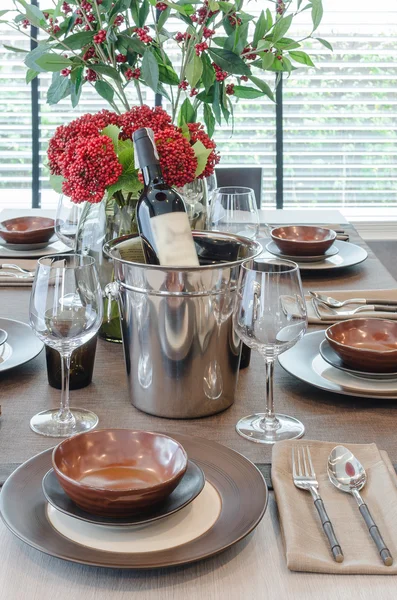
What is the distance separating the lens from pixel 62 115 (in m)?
4.10

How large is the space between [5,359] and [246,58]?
0.70 m

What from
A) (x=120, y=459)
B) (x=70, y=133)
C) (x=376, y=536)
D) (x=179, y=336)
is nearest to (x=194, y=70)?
(x=70, y=133)

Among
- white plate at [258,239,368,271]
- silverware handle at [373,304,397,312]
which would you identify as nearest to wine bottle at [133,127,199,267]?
silverware handle at [373,304,397,312]

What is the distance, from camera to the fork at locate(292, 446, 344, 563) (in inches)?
28.5

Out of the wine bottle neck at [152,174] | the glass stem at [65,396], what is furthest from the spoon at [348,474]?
the wine bottle neck at [152,174]

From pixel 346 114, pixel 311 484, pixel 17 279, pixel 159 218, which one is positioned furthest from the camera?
pixel 346 114

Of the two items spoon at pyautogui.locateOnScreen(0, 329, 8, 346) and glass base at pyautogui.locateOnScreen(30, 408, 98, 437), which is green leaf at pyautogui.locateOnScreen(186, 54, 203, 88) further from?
glass base at pyautogui.locateOnScreen(30, 408, 98, 437)

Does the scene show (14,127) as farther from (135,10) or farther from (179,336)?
(179,336)

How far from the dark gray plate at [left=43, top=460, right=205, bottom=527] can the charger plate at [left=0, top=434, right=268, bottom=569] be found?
0.05 ft

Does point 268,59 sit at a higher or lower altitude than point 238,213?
higher

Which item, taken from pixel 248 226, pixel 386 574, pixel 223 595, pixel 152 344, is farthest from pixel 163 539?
pixel 248 226

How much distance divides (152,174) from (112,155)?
0.06 metres

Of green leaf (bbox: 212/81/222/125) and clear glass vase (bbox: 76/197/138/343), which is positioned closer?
clear glass vase (bbox: 76/197/138/343)

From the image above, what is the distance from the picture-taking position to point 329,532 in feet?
2.43
